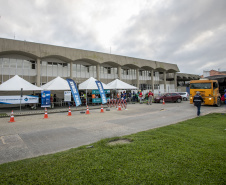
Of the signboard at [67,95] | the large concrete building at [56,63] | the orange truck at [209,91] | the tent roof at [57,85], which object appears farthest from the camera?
the large concrete building at [56,63]

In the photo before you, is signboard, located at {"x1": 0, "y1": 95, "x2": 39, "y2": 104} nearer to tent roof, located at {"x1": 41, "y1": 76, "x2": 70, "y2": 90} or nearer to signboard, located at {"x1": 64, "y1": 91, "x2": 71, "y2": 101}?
tent roof, located at {"x1": 41, "y1": 76, "x2": 70, "y2": 90}

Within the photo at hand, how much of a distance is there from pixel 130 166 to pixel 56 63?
81.6 ft

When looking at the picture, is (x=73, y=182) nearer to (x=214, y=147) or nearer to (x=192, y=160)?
(x=192, y=160)

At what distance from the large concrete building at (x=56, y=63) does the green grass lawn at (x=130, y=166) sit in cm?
2071

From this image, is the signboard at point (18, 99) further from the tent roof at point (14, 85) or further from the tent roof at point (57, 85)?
the tent roof at point (57, 85)

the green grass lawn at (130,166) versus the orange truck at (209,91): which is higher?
the orange truck at (209,91)

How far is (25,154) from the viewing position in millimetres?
4641

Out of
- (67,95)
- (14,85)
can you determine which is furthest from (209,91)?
(14,85)

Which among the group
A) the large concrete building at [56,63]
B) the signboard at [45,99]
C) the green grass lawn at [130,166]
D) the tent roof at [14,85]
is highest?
the large concrete building at [56,63]

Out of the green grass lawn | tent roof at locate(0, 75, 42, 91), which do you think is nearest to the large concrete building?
tent roof at locate(0, 75, 42, 91)

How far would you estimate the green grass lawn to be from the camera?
9.50 feet

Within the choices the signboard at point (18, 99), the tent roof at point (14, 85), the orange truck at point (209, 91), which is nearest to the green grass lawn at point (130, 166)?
the orange truck at point (209, 91)

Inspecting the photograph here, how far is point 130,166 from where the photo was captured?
3.36 meters

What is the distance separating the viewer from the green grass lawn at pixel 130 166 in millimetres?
2896
